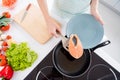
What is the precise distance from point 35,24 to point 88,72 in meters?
0.34

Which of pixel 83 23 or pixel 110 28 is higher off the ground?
pixel 83 23

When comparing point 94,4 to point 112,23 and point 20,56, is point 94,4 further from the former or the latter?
point 112,23

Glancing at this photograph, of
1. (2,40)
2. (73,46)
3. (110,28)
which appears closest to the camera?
(73,46)

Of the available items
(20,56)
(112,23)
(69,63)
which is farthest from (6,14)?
(112,23)

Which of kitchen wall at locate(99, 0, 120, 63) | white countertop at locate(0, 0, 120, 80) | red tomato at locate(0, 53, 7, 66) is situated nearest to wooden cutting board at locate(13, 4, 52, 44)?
white countertop at locate(0, 0, 120, 80)

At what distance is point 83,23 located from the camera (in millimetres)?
798

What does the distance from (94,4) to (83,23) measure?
13 cm

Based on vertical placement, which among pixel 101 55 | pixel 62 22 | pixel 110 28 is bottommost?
pixel 110 28

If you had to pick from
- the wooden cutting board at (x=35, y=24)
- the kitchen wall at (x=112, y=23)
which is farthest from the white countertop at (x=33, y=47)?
the kitchen wall at (x=112, y=23)

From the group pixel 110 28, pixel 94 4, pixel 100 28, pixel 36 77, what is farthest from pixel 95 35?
pixel 110 28

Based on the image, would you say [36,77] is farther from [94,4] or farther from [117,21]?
[117,21]

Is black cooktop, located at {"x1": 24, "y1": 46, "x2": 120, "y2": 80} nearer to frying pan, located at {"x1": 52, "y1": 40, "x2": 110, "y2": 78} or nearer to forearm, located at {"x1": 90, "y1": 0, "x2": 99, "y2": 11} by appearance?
frying pan, located at {"x1": 52, "y1": 40, "x2": 110, "y2": 78}

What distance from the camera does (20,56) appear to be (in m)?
0.82

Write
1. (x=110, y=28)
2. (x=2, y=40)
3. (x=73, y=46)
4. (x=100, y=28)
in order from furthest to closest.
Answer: (x=110, y=28)
(x=2, y=40)
(x=100, y=28)
(x=73, y=46)
